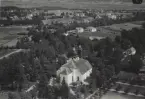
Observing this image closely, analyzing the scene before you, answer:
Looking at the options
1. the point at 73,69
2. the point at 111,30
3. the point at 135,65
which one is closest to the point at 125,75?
the point at 135,65

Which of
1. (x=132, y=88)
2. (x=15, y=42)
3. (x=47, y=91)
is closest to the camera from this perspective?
(x=47, y=91)

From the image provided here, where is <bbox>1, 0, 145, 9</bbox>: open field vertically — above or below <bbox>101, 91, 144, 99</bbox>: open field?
above

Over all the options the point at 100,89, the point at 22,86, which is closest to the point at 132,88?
the point at 100,89

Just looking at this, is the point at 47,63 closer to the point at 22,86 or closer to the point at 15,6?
the point at 22,86

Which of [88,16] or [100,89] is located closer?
[100,89]

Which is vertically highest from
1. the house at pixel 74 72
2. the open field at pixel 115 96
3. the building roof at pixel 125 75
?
the house at pixel 74 72

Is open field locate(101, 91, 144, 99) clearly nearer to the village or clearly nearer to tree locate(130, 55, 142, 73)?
the village

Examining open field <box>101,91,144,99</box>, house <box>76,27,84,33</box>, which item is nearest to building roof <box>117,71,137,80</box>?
open field <box>101,91,144,99</box>

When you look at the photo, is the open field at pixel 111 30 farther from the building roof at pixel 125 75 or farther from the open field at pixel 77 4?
the building roof at pixel 125 75

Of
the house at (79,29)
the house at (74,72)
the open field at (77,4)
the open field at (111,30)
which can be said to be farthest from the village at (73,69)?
the open field at (77,4)
